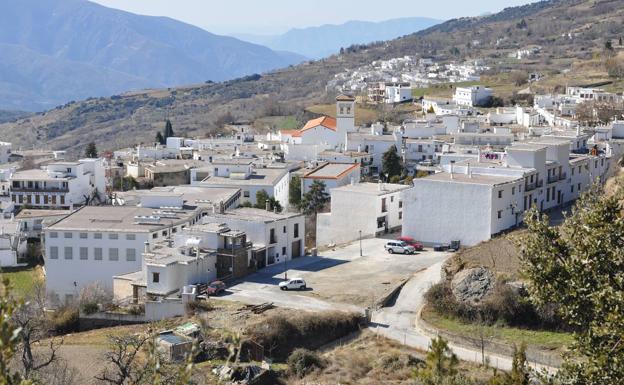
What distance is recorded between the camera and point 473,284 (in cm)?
2623

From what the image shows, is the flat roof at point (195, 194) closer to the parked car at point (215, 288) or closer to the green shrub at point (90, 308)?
the parked car at point (215, 288)

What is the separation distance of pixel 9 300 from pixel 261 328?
17587 millimetres

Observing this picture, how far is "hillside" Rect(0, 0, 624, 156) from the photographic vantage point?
113m

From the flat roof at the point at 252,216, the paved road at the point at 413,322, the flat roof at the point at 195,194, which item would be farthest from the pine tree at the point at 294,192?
the paved road at the point at 413,322

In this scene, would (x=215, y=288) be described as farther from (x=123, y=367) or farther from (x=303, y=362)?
(x=123, y=367)

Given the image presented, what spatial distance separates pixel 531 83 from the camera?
8519 centimetres

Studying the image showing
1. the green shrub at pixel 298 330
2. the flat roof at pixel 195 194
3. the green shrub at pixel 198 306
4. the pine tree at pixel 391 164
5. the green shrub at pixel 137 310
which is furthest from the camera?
the pine tree at pixel 391 164

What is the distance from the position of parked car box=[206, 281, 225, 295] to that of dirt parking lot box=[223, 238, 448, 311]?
281mm

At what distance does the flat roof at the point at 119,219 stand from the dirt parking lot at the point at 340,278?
516cm

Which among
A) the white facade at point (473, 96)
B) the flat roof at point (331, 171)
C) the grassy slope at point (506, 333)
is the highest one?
the white facade at point (473, 96)

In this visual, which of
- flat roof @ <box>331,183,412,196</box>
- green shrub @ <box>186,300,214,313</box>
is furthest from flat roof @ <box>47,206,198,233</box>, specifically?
green shrub @ <box>186,300,214,313</box>

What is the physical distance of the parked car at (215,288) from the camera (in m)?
27.6

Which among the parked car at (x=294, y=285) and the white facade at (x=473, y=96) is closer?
the parked car at (x=294, y=285)

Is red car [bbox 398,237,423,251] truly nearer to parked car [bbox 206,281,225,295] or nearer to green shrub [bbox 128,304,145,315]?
parked car [bbox 206,281,225,295]
